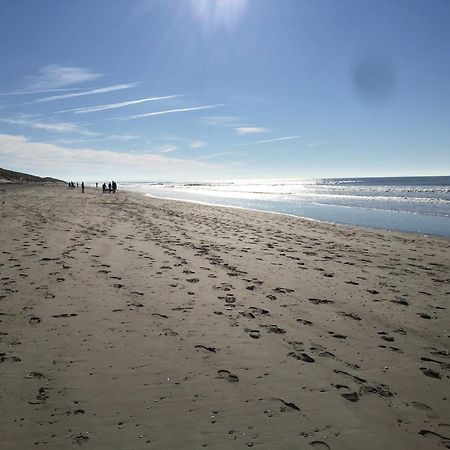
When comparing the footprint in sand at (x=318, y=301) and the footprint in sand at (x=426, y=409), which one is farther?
the footprint in sand at (x=318, y=301)

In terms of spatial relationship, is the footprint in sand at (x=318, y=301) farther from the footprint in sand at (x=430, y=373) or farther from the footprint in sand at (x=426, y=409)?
the footprint in sand at (x=426, y=409)

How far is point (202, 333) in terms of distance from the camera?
17.2ft

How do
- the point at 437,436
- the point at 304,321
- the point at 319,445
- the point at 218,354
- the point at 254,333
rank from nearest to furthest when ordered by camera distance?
the point at 319,445 → the point at 437,436 → the point at 218,354 → the point at 254,333 → the point at 304,321

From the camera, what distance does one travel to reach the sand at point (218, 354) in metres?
3.27

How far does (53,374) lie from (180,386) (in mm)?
1534

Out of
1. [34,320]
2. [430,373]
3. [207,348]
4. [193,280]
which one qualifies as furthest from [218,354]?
[193,280]

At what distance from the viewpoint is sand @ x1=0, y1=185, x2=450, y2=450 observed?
10.7ft

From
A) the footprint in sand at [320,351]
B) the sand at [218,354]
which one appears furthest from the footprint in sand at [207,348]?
the footprint in sand at [320,351]

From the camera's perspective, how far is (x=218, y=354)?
464cm

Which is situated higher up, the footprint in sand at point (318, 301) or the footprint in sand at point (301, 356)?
the footprint in sand at point (318, 301)

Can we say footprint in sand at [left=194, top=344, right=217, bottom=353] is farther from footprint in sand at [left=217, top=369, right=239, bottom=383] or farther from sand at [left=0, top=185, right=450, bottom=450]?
footprint in sand at [left=217, top=369, right=239, bottom=383]

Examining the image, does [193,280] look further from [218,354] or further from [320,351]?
[320,351]

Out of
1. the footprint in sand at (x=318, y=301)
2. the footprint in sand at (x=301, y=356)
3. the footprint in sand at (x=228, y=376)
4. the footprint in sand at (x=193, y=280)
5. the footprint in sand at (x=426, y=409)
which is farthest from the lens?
the footprint in sand at (x=193, y=280)

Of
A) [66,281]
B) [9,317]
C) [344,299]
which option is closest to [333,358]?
[344,299]
